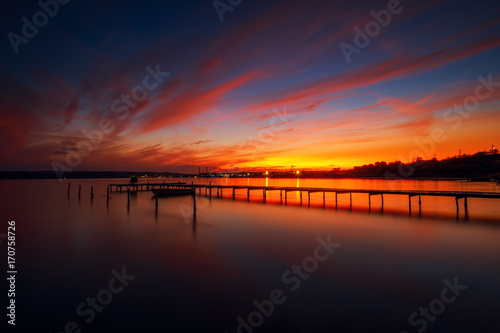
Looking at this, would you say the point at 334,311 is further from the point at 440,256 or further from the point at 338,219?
the point at 338,219

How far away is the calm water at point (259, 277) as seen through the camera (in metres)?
6.73

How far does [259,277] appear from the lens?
9617mm

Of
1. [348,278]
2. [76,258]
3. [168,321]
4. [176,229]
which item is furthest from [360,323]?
[176,229]
